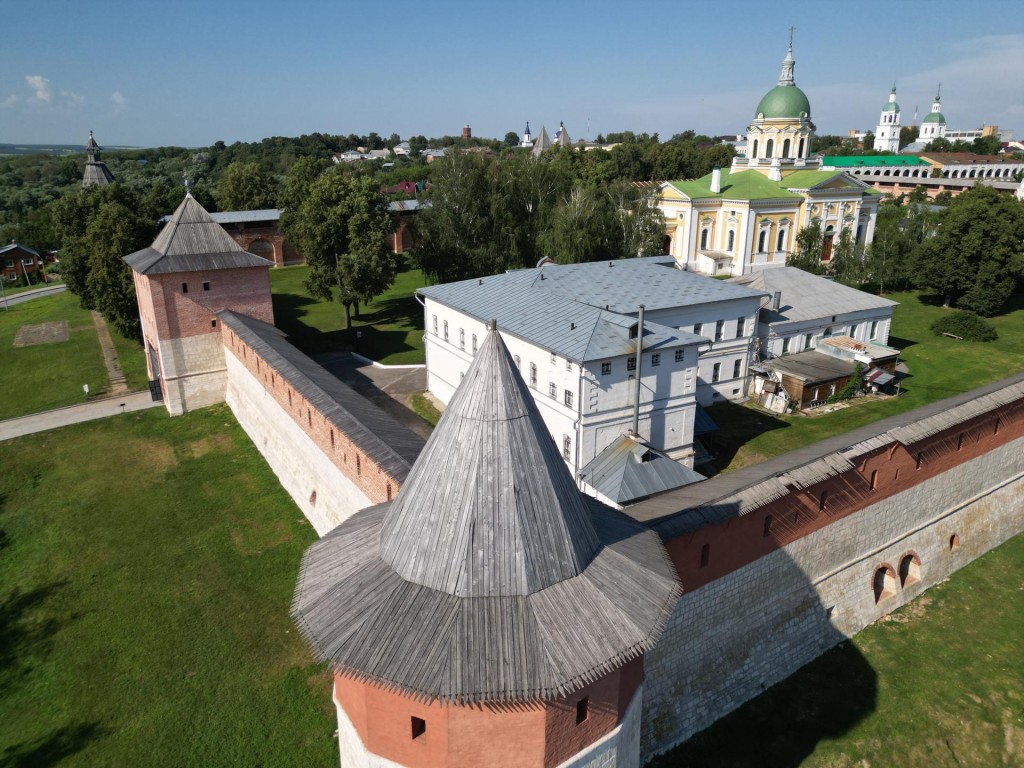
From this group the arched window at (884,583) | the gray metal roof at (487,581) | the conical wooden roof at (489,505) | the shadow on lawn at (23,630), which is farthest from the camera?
the arched window at (884,583)

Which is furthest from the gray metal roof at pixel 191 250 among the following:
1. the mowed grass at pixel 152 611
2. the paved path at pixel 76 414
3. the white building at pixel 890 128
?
the white building at pixel 890 128

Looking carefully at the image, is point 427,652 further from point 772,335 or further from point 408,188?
point 408,188

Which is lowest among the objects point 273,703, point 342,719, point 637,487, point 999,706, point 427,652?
point 999,706

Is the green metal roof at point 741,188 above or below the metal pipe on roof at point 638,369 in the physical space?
above

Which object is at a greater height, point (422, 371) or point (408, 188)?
point (408, 188)

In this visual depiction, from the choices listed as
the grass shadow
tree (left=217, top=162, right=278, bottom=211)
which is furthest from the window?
tree (left=217, top=162, right=278, bottom=211)

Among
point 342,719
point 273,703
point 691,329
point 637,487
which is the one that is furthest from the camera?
point 691,329

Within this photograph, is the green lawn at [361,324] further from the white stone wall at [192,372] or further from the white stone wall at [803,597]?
the white stone wall at [803,597]

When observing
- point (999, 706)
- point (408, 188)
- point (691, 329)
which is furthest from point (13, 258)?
point (999, 706)

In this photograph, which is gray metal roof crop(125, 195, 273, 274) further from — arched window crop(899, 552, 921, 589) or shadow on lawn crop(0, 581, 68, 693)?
arched window crop(899, 552, 921, 589)
